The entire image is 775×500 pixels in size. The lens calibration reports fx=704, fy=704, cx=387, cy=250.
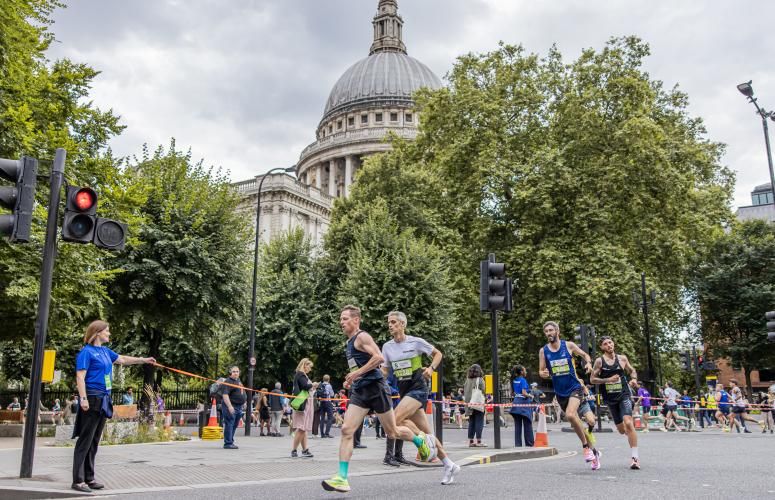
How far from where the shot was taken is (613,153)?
30328 millimetres

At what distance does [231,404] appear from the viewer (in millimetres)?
15234

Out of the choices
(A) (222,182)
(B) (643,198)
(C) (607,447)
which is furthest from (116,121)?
(B) (643,198)

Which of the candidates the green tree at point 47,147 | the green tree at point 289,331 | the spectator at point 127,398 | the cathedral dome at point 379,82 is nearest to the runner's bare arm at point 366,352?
the green tree at point 47,147

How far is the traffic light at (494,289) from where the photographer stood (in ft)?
41.1

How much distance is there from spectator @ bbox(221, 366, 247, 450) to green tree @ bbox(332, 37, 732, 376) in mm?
16404

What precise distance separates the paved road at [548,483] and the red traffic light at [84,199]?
10.6ft

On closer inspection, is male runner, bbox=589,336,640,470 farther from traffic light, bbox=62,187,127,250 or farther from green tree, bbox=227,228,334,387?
green tree, bbox=227,228,334,387

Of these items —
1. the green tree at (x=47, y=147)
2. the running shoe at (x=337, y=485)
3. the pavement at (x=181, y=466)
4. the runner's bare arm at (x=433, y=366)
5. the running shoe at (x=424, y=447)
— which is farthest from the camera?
the green tree at (x=47, y=147)

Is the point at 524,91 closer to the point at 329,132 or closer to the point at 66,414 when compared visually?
the point at 66,414

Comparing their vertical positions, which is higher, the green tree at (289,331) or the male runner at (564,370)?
the green tree at (289,331)

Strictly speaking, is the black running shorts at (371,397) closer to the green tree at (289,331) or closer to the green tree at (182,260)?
the green tree at (182,260)

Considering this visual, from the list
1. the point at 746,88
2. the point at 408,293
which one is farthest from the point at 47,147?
the point at 746,88

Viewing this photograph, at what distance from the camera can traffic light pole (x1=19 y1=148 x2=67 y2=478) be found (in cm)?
766

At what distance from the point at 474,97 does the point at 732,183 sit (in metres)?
16.1
